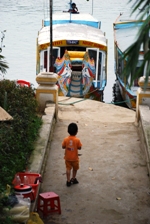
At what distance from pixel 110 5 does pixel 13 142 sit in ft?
144

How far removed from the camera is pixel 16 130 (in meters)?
7.91

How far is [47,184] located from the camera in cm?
783

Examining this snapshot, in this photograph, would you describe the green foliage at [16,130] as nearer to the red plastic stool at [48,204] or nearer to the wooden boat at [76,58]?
the red plastic stool at [48,204]

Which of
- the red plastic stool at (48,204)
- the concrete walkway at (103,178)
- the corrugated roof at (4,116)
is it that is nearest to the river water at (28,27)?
the concrete walkway at (103,178)

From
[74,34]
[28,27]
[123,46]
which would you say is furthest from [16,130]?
[28,27]

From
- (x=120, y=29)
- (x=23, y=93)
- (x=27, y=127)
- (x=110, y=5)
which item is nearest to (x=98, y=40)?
(x=120, y=29)

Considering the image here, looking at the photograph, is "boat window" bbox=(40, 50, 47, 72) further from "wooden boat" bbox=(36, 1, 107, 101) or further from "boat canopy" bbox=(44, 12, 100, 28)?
"boat canopy" bbox=(44, 12, 100, 28)

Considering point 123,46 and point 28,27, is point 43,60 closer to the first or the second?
point 123,46

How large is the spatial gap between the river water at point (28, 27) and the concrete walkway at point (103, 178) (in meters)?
15.2

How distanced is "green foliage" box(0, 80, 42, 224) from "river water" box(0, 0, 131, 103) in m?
16.1

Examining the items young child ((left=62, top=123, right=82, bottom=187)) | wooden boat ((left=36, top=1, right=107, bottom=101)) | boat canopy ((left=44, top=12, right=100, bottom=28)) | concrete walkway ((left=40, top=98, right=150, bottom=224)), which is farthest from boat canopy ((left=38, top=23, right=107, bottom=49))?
young child ((left=62, top=123, right=82, bottom=187))

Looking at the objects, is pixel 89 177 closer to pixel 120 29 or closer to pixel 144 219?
pixel 144 219

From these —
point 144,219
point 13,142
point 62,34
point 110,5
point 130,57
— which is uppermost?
point 110,5

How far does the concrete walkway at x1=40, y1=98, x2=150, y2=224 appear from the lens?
6.82 metres
